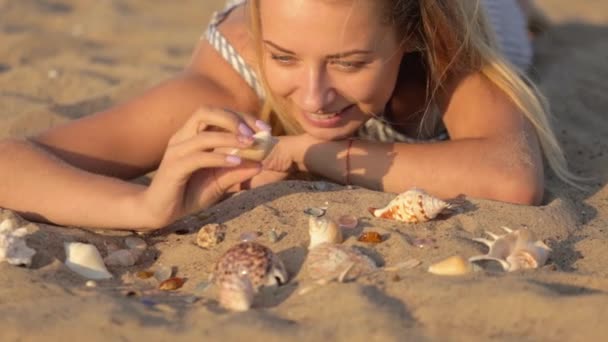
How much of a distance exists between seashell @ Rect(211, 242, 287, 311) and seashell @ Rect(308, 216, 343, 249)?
181mm

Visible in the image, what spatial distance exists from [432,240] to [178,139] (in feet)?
2.54

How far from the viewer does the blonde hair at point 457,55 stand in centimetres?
308

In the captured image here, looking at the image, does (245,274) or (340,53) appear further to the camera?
(340,53)

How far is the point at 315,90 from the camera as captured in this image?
8.98 ft

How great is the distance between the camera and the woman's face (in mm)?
2688

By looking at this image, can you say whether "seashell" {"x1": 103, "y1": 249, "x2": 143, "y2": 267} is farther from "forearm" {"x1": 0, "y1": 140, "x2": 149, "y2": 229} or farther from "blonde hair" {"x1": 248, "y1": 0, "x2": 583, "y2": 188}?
"blonde hair" {"x1": 248, "y1": 0, "x2": 583, "y2": 188}

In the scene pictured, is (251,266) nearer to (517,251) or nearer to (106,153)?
(517,251)

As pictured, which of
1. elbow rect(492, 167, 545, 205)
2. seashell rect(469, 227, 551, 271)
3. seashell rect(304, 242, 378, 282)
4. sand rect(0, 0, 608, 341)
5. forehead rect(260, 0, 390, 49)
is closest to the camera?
sand rect(0, 0, 608, 341)

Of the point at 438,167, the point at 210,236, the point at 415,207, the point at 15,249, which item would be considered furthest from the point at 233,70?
the point at 15,249

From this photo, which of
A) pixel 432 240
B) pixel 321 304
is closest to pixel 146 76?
pixel 432 240

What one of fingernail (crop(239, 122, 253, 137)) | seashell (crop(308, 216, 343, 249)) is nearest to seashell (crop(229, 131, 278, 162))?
fingernail (crop(239, 122, 253, 137))

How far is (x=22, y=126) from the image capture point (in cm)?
378

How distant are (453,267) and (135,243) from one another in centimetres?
96

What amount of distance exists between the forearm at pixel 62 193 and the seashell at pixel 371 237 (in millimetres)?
637
